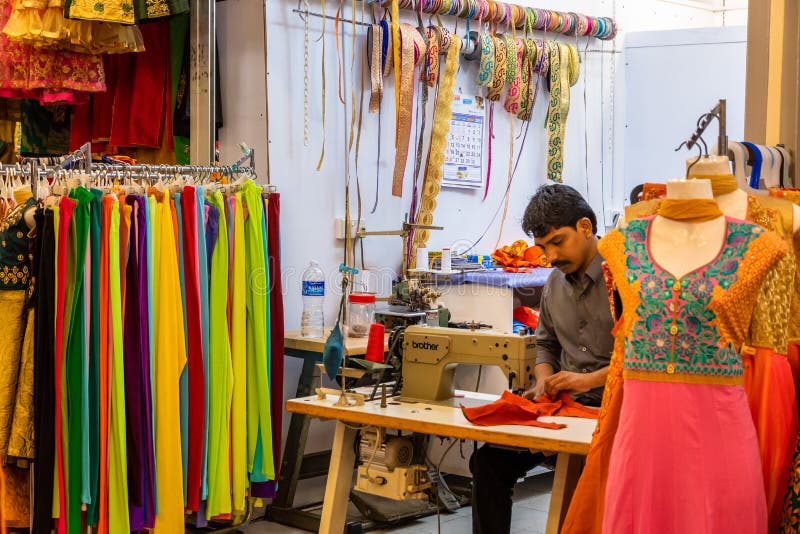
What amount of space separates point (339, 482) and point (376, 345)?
463 millimetres

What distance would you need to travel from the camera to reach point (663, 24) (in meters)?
7.46

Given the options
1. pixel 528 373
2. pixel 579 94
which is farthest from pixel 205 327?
pixel 579 94

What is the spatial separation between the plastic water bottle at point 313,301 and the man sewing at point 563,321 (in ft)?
4.22

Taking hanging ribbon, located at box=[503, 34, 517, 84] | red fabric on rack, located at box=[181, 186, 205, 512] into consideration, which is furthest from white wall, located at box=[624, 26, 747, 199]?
red fabric on rack, located at box=[181, 186, 205, 512]

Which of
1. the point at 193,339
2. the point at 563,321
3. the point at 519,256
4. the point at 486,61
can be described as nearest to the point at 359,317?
the point at 193,339

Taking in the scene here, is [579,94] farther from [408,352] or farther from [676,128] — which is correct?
[408,352]

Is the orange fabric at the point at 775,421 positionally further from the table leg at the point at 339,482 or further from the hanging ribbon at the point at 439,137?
the hanging ribbon at the point at 439,137

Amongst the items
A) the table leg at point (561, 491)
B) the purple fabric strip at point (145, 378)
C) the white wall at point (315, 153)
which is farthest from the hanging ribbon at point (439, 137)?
the table leg at point (561, 491)

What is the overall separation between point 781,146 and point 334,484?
1697 mm

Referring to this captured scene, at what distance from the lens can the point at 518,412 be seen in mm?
3033

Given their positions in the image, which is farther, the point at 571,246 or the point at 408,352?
the point at 571,246

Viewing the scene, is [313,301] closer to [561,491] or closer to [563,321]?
[563,321]

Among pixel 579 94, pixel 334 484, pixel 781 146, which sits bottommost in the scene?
pixel 334 484

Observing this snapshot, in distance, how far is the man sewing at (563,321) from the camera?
3.47 metres
